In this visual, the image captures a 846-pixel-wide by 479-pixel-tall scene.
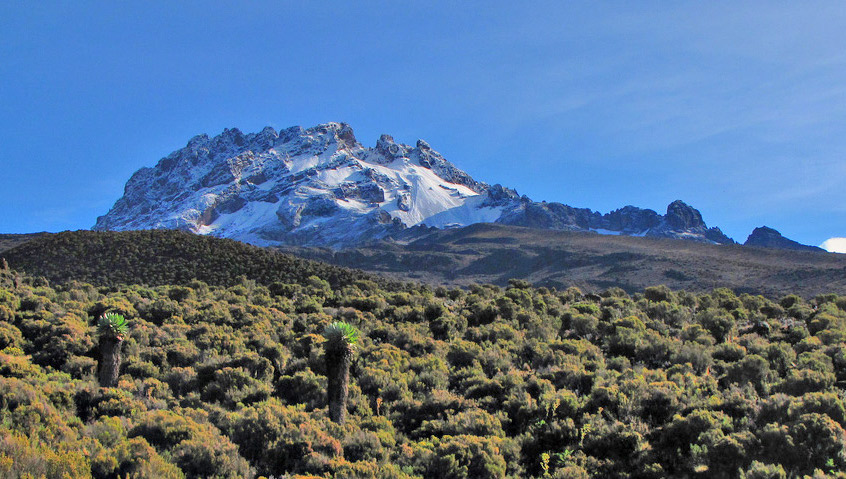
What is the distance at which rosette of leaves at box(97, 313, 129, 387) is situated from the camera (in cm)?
1267

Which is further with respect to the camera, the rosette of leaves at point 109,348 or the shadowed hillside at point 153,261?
the shadowed hillside at point 153,261

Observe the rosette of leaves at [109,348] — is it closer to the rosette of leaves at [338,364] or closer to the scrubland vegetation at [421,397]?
the scrubland vegetation at [421,397]

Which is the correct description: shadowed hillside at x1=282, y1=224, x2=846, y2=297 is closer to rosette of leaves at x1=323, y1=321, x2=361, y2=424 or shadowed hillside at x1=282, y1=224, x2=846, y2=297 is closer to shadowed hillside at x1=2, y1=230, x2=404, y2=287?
shadowed hillside at x1=2, y1=230, x2=404, y2=287

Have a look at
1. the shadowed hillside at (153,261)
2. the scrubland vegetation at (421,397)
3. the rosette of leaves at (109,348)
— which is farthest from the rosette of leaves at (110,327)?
the shadowed hillside at (153,261)

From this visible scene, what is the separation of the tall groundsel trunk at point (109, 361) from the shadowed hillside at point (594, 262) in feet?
203

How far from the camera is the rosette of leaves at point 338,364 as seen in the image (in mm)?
11563

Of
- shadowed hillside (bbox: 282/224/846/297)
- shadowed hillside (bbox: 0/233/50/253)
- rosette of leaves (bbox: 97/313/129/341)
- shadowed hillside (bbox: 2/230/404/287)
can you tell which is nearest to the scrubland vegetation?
rosette of leaves (bbox: 97/313/129/341)

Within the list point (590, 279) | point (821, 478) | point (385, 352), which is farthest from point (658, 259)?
point (821, 478)

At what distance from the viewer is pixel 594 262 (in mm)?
98688

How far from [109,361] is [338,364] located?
5192 mm

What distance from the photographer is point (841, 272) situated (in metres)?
63.3

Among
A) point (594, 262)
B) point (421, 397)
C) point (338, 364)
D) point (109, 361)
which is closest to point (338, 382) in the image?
point (338, 364)

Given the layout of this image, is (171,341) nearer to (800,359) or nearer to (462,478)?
(462,478)

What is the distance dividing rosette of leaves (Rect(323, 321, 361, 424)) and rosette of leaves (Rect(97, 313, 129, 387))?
4.80 m
